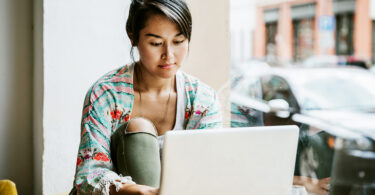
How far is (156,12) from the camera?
1.45 m

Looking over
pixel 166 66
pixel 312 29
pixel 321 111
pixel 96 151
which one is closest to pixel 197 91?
pixel 166 66

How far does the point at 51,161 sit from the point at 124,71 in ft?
1.84

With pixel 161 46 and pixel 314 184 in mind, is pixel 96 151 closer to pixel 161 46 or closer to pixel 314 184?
pixel 161 46

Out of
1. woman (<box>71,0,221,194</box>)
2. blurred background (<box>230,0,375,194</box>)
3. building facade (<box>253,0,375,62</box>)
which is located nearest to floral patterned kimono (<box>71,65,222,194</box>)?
woman (<box>71,0,221,194</box>)

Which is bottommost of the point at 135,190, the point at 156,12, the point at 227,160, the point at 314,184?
the point at 314,184

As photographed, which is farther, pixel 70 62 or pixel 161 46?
pixel 70 62

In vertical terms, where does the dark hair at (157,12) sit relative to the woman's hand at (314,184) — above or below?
above

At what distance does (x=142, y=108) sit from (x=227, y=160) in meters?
0.60

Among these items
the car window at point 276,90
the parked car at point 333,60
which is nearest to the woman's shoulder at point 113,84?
the car window at point 276,90

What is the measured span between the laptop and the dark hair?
0.57m

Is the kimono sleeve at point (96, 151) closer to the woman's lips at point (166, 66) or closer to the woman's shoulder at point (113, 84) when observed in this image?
the woman's shoulder at point (113, 84)

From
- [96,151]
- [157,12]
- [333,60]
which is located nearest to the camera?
[96,151]

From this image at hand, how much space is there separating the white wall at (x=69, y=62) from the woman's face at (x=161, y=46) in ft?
1.07

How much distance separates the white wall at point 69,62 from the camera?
1741 mm
